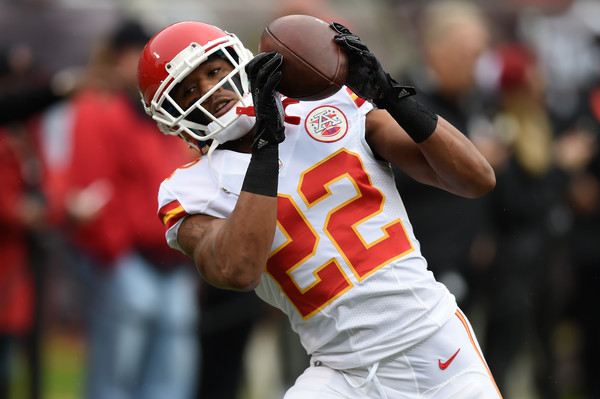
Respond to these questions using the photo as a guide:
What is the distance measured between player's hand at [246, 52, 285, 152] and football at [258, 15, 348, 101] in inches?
2.2

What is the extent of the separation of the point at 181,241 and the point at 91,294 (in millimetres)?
2774

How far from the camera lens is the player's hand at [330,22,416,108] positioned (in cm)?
284

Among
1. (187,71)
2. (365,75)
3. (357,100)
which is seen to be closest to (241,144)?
(187,71)

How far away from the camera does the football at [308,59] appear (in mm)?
2851

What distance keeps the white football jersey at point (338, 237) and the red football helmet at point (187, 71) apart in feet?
0.48

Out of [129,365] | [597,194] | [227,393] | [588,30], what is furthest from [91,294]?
[588,30]

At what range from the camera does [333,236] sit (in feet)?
9.87

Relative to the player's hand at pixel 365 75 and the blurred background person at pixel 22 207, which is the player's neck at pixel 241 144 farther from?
the blurred background person at pixel 22 207

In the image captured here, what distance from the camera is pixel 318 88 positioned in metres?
2.88

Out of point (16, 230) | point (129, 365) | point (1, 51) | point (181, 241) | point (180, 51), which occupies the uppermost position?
point (180, 51)

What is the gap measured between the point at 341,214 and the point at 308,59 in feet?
1.66

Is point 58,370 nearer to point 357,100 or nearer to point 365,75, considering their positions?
point 357,100

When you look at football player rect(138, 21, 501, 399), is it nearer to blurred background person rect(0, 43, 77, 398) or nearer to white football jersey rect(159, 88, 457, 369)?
white football jersey rect(159, 88, 457, 369)

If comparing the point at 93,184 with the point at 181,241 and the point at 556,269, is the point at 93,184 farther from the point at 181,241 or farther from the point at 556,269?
the point at 556,269
